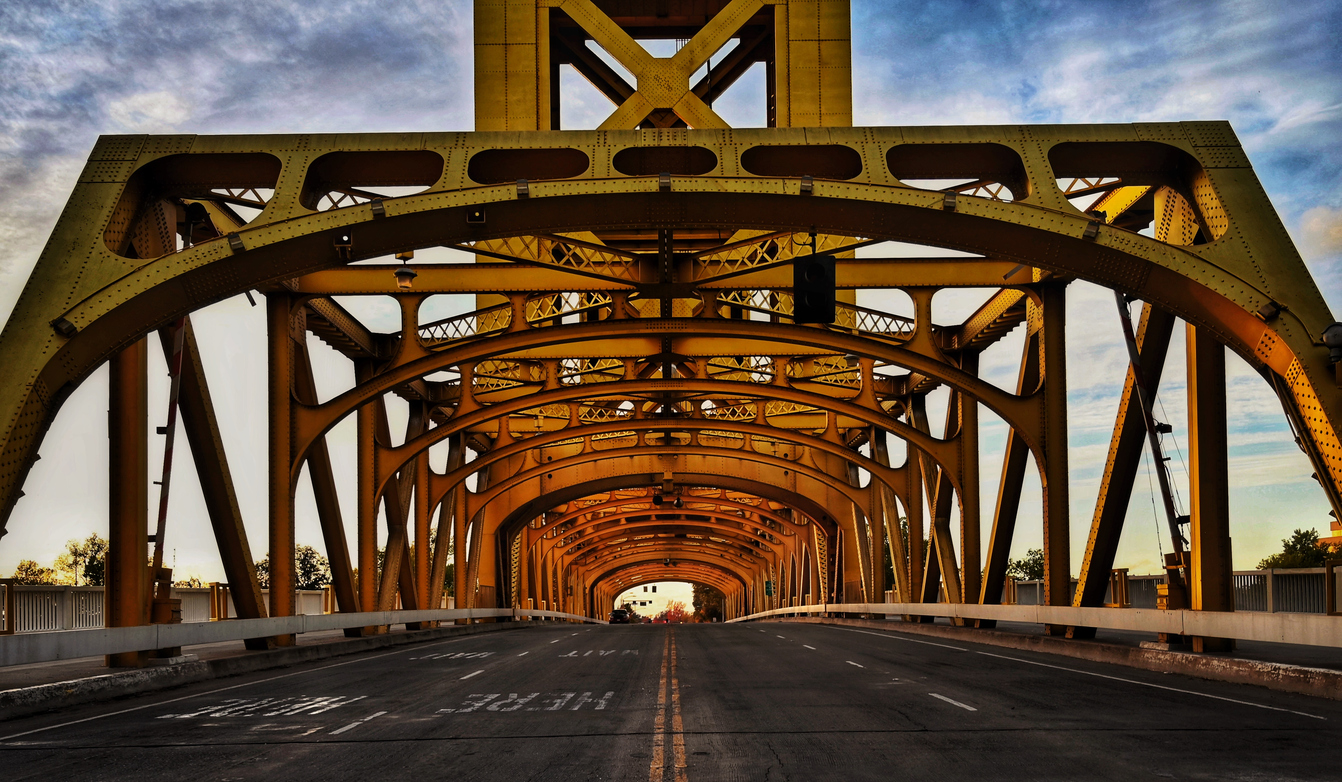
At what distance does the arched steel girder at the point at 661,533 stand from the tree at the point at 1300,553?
3576cm

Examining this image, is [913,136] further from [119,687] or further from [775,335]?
[119,687]

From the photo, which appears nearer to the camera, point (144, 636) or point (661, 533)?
point (144, 636)

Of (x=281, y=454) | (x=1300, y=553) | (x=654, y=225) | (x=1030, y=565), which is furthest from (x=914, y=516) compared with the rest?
(x=1030, y=565)

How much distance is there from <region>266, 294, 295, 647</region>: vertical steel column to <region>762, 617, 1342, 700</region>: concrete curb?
46.2 feet

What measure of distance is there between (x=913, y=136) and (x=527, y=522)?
45.6 m

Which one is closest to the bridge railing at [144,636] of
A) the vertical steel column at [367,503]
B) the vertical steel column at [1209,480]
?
the vertical steel column at [367,503]

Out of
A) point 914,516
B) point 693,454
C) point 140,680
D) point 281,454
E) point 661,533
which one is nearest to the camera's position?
point 140,680

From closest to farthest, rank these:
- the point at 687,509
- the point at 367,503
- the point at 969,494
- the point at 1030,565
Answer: the point at 367,503
the point at 969,494
the point at 687,509
the point at 1030,565

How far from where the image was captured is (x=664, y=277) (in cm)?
2270

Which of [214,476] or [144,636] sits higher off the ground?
[214,476]

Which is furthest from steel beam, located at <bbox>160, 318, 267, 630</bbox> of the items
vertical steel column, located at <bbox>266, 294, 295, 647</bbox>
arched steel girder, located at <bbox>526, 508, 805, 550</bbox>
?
arched steel girder, located at <bbox>526, 508, 805, 550</bbox>

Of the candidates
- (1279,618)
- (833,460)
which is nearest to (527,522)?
(833,460)

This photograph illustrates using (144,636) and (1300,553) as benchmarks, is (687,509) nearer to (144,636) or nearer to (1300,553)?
(144,636)

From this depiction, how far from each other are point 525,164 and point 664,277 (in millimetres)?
5050
